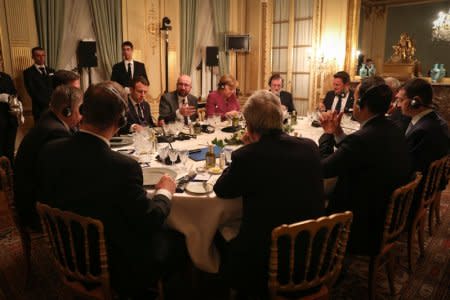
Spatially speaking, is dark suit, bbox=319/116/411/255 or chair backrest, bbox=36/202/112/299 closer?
chair backrest, bbox=36/202/112/299

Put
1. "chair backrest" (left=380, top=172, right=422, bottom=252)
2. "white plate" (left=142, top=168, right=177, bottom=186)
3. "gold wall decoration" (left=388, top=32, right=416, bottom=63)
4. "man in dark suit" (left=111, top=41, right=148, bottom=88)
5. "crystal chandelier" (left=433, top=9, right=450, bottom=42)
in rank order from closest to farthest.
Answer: "chair backrest" (left=380, top=172, right=422, bottom=252) < "white plate" (left=142, top=168, right=177, bottom=186) < "man in dark suit" (left=111, top=41, right=148, bottom=88) < "crystal chandelier" (left=433, top=9, right=450, bottom=42) < "gold wall decoration" (left=388, top=32, right=416, bottom=63)

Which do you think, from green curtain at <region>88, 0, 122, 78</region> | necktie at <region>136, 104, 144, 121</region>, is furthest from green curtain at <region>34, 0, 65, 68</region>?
necktie at <region>136, 104, 144, 121</region>

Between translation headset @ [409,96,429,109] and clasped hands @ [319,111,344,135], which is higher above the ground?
Result: translation headset @ [409,96,429,109]

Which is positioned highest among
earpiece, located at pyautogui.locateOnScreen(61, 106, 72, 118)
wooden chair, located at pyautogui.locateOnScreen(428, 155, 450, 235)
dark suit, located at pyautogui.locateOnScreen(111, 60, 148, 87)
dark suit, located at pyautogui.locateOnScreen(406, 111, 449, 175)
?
dark suit, located at pyautogui.locateOnScreen(111, 60, 148, 87)

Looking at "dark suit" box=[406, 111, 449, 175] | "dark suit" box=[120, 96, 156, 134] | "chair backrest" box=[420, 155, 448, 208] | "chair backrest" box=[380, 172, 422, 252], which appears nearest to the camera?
"chair backrest" box=[380, 172, 422, 252]

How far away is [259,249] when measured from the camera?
64.3 inches

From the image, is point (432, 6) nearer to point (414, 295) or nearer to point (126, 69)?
point (126, 69)

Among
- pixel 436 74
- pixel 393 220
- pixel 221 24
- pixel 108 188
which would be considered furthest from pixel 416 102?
pixel 221 24

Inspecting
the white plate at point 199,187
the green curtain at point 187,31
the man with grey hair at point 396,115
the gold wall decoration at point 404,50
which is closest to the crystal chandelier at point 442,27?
the gold wall decoration at point 404,50

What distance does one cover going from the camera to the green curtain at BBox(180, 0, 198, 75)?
6945 mm

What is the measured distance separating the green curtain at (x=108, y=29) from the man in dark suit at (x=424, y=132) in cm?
476

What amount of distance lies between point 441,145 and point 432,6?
17.5 feet

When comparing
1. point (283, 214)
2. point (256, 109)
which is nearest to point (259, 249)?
point (283, 214)

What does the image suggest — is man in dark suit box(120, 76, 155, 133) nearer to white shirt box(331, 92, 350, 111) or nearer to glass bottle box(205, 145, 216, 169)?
glass bottle box(205, 145, 216, 169)
